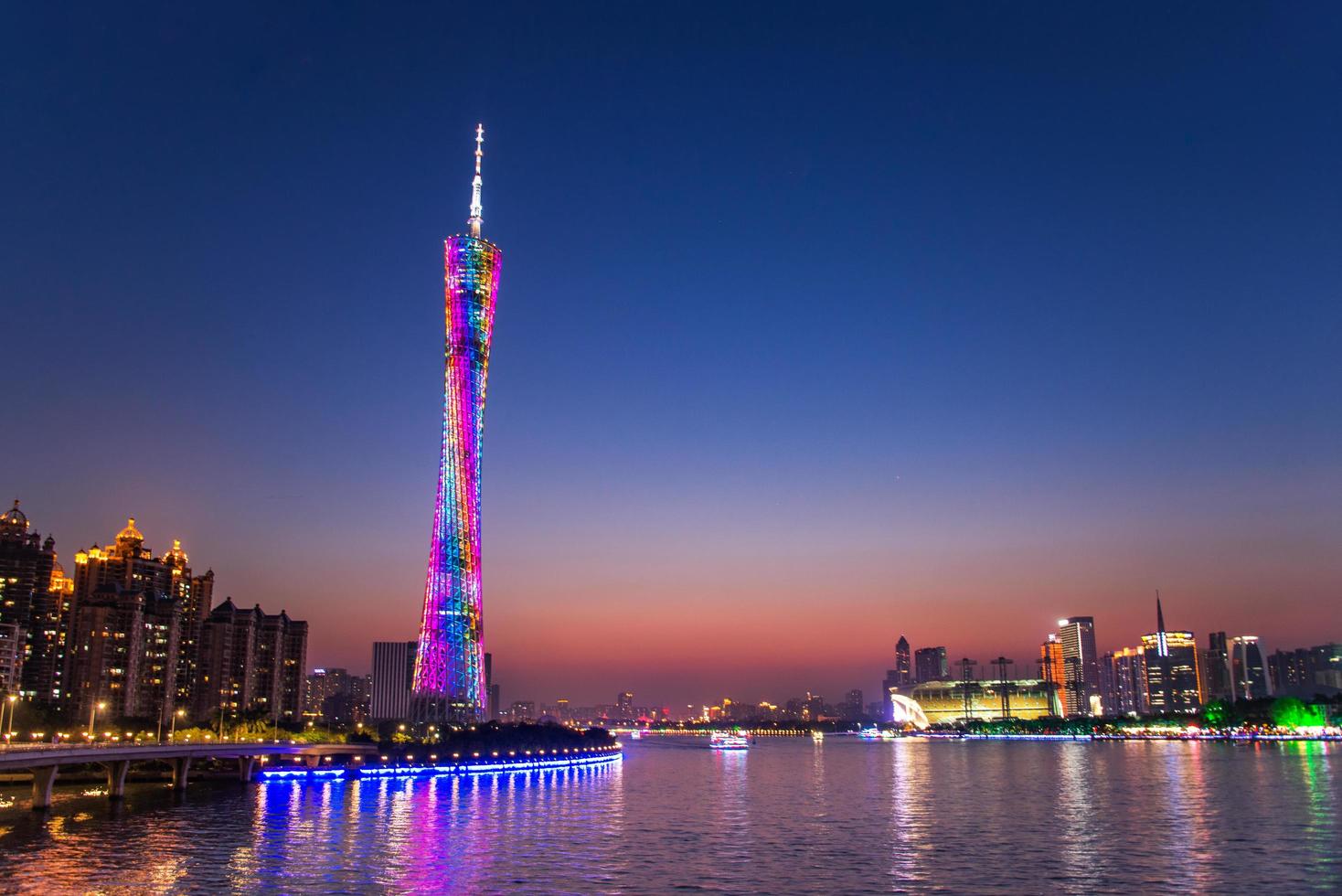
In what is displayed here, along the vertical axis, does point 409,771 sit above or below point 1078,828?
above

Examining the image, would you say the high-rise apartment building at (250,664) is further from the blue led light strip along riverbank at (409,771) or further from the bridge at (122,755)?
the blue led light strip along riverbank at (409,771)

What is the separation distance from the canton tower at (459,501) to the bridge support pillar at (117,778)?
29172mm

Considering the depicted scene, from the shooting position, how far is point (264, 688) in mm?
174500

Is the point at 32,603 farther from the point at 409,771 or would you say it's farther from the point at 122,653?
the point at 409,771

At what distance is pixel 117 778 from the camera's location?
246 feet

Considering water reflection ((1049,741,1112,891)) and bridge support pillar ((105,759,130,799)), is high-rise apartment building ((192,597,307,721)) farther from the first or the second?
water reflection ((1049,741,1112,891))

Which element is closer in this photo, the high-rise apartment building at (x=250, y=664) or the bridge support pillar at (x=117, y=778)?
the bridge support pillar at (x=117, y=778)

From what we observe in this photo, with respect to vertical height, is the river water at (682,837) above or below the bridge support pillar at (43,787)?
below

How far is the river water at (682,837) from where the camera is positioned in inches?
1619

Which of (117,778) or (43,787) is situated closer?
(43,787)

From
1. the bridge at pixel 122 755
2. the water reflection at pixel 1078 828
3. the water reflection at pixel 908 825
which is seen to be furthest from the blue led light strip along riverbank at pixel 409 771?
the water reflection at pixel 1078 828

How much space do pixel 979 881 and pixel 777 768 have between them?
88855 mm

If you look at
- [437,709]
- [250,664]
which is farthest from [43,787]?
[250,664]

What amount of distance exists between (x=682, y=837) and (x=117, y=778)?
136 ft
